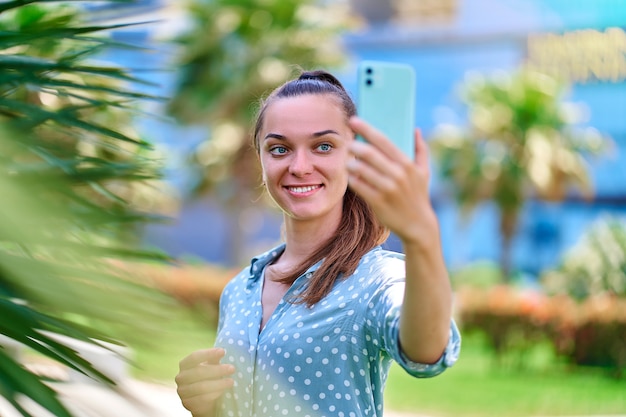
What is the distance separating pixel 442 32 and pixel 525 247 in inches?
353

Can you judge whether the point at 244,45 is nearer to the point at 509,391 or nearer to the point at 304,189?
the point at 509,391

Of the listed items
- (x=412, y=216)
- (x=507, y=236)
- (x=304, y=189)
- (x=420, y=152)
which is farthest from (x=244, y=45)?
(x=412, y=216)

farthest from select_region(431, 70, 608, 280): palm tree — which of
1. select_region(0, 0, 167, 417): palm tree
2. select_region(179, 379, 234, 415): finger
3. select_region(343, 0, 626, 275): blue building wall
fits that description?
select_region(0, 0, 167, 417): palm tree

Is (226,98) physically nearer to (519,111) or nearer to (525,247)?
(519,111)

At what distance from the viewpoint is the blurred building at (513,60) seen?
114 ft

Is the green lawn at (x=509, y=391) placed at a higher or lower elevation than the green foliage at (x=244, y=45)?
lower

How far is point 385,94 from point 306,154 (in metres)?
0.39

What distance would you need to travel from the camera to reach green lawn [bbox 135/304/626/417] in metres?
9.66

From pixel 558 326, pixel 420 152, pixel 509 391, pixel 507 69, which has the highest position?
pixel 507 69

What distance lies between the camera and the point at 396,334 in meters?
1.33


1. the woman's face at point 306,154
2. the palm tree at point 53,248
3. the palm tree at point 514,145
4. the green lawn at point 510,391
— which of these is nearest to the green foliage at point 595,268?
the green lawn at point 510,391

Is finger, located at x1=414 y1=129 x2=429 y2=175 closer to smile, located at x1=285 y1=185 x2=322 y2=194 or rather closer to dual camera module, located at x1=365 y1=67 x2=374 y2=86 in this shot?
dual camera module, located at x1=365 y1=67 x2=374 y2=86

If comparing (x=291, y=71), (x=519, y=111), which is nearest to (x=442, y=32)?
(x=519, y=111)

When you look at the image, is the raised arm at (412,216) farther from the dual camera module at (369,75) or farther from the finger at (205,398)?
the finger at (205,398)
